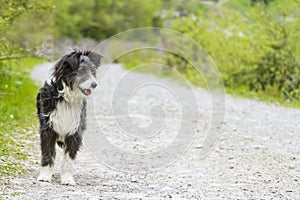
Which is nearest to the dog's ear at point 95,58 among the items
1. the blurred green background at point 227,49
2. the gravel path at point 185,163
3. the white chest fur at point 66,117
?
the white chest fur at point 66,117

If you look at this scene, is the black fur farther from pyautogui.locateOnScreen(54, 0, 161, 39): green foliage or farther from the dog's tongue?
pyautogui.locateOnScreen(54, 0, 161, 39): green foliage

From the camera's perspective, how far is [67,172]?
21.7 feet

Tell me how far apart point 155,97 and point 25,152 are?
9.26 meters

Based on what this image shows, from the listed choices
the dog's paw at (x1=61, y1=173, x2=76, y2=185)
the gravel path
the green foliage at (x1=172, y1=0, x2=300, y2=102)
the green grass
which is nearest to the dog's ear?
the dog's paw at (x1=61, y1=173, x2=76, y2=185)

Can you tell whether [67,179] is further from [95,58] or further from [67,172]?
[95,58]

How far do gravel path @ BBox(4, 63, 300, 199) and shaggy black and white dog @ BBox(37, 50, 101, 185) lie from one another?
0.27 m

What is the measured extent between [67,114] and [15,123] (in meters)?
3.77

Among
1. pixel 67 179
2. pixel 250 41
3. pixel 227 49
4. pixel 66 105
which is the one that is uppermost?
pixel 250 41

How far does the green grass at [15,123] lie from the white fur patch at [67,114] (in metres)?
0.75

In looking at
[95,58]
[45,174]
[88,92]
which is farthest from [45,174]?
[95,58]

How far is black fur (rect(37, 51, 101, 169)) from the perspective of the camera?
6.54 m

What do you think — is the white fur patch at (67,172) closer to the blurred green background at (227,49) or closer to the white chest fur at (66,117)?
the white chest fur at (66,117)

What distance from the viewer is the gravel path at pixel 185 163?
254 inches

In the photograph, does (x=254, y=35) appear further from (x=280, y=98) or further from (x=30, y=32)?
(x=30, y=32)
